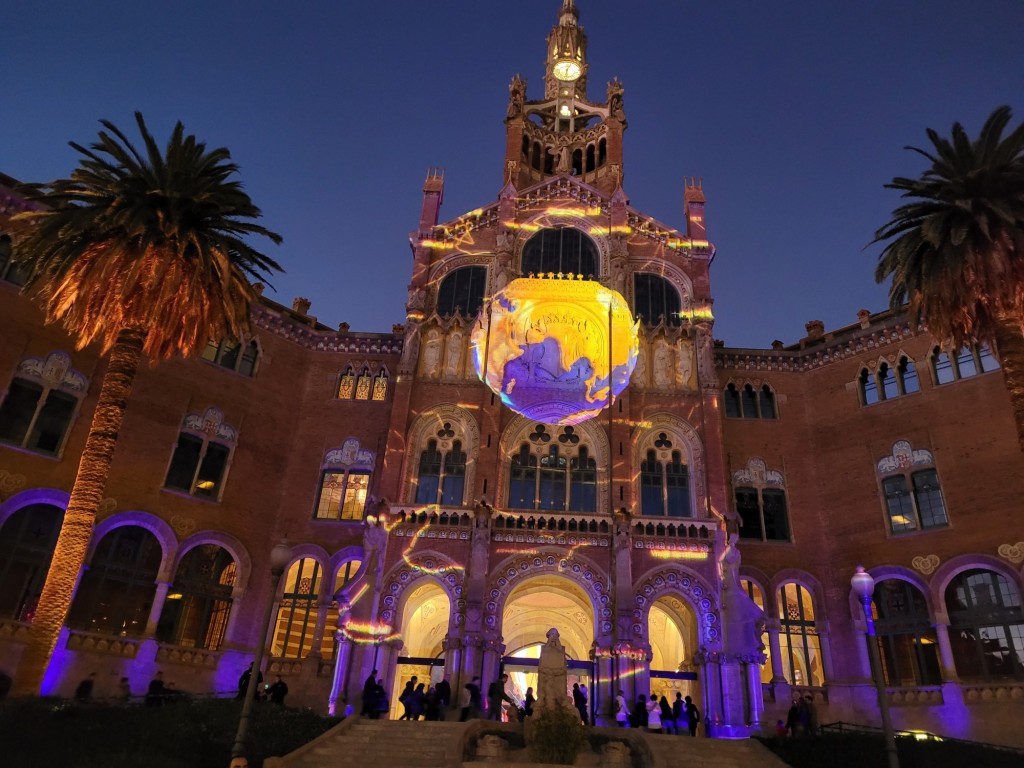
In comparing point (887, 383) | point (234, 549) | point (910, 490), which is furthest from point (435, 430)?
point (887, 383)

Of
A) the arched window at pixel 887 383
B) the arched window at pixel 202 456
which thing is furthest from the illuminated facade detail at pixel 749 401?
the arched window at pixel 202 456

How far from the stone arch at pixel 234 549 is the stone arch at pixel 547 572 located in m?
9.77

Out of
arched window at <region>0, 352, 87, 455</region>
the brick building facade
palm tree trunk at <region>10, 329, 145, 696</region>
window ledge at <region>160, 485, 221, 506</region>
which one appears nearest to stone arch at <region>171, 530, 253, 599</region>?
the brick building facade

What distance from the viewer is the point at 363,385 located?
35.2 m

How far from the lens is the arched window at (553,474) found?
30344 millimetres

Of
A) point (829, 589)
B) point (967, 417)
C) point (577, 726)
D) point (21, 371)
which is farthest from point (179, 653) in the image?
point (967, 417)

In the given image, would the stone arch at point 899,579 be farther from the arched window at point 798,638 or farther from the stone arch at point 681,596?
the stone arch at point 681,596

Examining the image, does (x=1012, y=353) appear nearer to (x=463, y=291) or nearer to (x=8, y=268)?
(x=463, y=291)

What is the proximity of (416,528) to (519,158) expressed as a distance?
817 inches

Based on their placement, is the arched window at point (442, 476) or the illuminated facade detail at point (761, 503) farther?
the illuminated facade detail at point (761, 503)

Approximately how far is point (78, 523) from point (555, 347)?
19.3m

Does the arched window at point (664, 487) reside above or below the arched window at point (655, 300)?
below

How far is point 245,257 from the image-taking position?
23.3m

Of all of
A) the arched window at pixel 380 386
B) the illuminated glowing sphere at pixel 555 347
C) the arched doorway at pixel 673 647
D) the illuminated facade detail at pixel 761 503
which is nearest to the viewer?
the arched doorway at pixel 673 647
